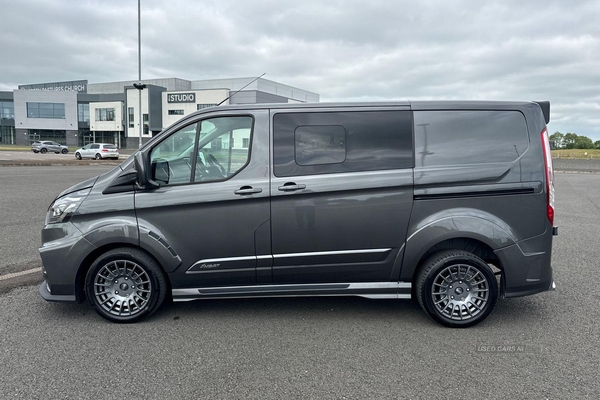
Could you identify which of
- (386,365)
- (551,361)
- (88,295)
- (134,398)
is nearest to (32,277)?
(88,295)

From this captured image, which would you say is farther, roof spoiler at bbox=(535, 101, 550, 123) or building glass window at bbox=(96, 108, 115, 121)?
building glass window at bbox=(96, 108, 115, 121)

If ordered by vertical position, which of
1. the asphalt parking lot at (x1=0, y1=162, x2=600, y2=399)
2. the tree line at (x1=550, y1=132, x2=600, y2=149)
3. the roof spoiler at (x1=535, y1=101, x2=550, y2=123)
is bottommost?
the asphalt parking lot at (x1=0, y1=162, x2=600, y2=399)

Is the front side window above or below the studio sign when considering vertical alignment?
below

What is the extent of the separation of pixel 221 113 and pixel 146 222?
1.26m

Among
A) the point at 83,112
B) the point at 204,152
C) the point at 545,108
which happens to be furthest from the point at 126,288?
the point at 83,112

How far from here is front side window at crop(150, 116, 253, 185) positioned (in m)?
3.96

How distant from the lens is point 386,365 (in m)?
3.24

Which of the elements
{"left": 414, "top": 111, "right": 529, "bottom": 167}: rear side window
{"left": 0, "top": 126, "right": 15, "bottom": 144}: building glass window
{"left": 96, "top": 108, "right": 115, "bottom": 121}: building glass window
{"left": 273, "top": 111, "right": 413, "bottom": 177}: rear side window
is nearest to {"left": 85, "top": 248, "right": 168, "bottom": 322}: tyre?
{"left": 273, "top": 111, "right": 413, "bottom": 177}: rear side window

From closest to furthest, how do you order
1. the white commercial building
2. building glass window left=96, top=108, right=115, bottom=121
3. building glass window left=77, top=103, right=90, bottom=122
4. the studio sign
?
the studio sign, the white commercial building, building glass window left=96, top=108, right=115, bottom=121, building glass window left=77, top=103, right=90, bottom=122

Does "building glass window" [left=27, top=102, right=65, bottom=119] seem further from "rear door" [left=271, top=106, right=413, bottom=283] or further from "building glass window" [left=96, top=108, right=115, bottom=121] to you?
"rear door" [left=271, top=106, right=413, bottom=283]

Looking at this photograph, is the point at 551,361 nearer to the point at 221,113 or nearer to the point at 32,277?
the point at 221,113

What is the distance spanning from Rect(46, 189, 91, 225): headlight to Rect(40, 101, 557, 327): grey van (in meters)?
0.01

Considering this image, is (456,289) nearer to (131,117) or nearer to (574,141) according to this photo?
(131,117)

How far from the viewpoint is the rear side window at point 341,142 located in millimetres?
3918
